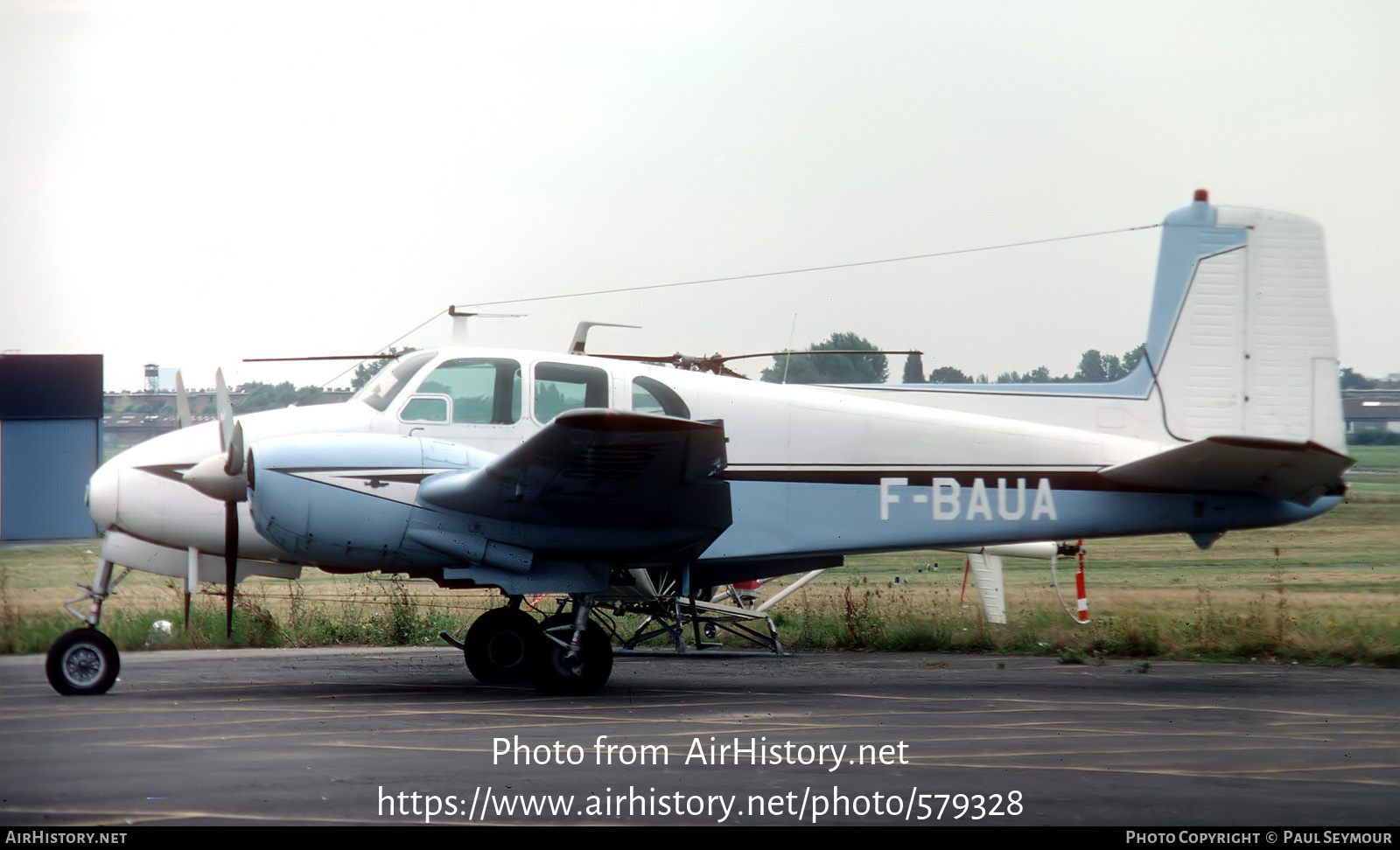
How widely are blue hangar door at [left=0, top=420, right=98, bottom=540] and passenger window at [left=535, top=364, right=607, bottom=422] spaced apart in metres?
6.54

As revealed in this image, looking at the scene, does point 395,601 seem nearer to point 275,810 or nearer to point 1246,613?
point 275,810

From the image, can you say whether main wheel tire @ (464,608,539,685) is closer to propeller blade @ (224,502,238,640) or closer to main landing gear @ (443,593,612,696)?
main landing gear @ (443,593,612,696)

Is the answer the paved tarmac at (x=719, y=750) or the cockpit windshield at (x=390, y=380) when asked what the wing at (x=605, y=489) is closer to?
the cockpit windshield at (x=390, y=380)

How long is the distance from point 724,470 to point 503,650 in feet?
7.65

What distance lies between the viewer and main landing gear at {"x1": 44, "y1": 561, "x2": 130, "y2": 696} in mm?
8211

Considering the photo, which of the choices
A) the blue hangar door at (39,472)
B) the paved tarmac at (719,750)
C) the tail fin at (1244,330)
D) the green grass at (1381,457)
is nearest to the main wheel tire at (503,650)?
the paved tarmac at (719,750)

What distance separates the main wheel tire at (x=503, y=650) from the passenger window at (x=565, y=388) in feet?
5.59

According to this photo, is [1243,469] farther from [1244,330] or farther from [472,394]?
[472,394]

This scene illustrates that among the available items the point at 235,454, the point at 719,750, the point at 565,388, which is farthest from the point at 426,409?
the point at 719,750

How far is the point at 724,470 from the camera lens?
28.7 ft

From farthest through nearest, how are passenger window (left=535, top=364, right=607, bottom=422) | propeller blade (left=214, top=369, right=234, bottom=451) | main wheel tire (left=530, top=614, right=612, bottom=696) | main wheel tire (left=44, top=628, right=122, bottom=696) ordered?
passenger window (left=535, top=364, right=607, bottom=422) < main wheel tire (left=530, top=614, right=612, bottom=696) < main wheel tire (left=44, top=628, right=122, bottom=696) < propeller blade (left=214, top=369, right=234, bottom=451)

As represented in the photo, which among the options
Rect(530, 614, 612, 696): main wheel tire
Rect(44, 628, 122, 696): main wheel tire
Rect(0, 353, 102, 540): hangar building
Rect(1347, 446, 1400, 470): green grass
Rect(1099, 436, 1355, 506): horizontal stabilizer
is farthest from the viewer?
Rect(0, 353, 102, 540): hangar building

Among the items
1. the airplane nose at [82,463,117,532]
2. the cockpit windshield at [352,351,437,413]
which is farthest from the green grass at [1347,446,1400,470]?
the airplane nose at [82,463,117,532]

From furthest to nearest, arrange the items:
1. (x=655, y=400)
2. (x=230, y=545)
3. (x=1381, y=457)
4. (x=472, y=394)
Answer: (x=1381, y=457), (x=655, y=400), (x=472, y=394), (x=230, y=545)
